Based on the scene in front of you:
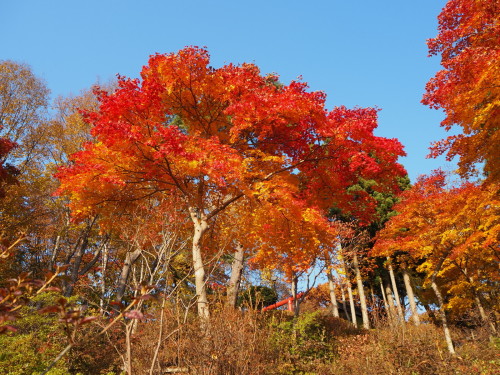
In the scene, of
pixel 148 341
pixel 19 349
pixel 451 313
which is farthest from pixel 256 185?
pixel 451 313

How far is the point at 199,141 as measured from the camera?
27.8 ft

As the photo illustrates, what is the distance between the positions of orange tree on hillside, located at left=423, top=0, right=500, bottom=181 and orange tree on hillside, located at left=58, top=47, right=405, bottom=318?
2.44 meters

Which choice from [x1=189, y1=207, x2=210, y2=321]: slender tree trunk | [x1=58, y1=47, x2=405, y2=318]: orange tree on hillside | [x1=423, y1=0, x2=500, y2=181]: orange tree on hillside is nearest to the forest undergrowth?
[x1=189, y1=207, x2=210, y2=321]: slender tree trunk

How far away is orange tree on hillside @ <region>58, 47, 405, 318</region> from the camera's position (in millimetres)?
8156

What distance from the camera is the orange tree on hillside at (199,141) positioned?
8.16m

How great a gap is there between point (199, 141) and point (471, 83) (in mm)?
6841

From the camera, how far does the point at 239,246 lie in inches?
474

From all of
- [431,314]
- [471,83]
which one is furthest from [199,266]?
[431,314]

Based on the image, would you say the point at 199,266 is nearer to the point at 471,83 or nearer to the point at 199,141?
the point at 199,141

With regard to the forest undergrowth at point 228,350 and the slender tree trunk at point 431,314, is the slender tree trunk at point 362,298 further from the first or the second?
the forest undergrowth at point 228,350

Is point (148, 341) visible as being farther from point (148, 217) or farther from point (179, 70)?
point (179, 70)

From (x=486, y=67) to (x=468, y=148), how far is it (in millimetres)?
2501

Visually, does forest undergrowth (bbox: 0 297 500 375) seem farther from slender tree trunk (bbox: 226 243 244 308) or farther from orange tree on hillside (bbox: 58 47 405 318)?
slender tree trunk (bbox: 226 243 244 308)

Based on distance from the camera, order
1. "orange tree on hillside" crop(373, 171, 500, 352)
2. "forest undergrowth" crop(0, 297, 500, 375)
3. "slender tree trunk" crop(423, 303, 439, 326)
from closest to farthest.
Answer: "forest undergrowth" crop(0, 297, 500, 375) → "orange tree on hillside" crop(373, 171, 500, 352) → "slender tree trunk" crop(423, 303, 439, 326)
